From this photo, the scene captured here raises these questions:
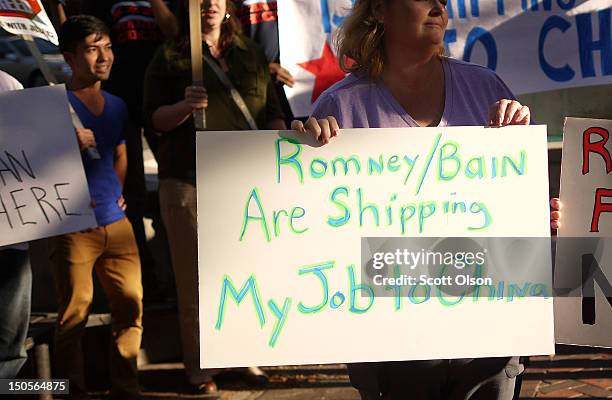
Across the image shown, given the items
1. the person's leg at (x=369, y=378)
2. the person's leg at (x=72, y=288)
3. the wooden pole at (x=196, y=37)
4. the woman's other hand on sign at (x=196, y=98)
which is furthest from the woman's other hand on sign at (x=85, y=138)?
the person's leg at (x=369, y=378)

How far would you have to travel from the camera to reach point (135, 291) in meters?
4.02

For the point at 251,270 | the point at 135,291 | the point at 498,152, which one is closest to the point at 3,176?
the point at 135,291

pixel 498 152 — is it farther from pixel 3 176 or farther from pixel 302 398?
pixel 302 398

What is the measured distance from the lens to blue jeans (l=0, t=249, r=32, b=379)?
3502 millimetres

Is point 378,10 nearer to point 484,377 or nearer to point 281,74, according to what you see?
point 484,377

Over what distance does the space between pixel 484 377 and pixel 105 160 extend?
217 centimetres

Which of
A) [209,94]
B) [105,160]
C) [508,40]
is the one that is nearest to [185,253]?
[105,160]

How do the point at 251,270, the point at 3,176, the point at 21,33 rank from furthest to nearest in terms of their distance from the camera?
1. the point at 21,33
2. the point at 3,176
3. the point at 251,270

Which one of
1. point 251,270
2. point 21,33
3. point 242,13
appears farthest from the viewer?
point 242,13

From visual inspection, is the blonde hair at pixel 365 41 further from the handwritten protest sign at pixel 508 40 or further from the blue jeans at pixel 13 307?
the blue jeans at pixel 13 307

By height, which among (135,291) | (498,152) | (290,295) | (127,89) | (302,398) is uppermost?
(127,89)

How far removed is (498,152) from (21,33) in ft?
7.08

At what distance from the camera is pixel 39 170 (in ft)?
10.8

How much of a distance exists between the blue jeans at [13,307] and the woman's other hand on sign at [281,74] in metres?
1.34
